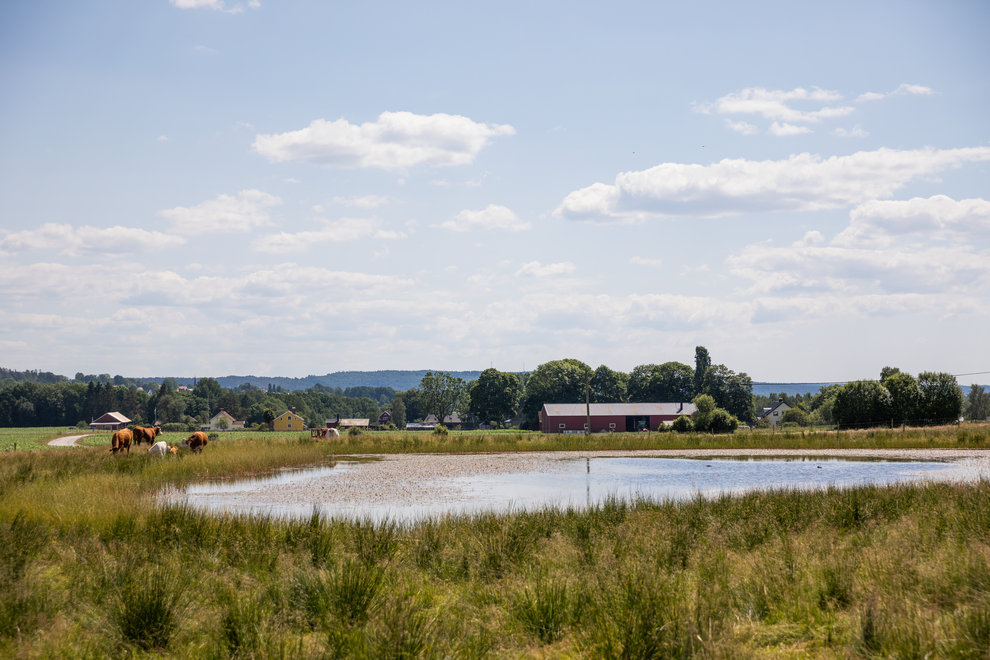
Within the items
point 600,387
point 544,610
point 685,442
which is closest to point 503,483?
point 544,610

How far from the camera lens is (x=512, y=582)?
8711 mm

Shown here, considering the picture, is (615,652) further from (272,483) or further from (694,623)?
(272,483)

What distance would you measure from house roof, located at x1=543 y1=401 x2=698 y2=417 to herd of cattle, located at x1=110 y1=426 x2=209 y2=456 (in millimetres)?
67882

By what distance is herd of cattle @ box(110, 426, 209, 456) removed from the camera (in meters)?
A: 29.3

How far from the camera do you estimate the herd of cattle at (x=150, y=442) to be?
29275 mm

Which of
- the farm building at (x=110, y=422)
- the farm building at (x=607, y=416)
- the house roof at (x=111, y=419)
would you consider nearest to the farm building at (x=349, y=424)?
the farm building at (x=110, y=422)

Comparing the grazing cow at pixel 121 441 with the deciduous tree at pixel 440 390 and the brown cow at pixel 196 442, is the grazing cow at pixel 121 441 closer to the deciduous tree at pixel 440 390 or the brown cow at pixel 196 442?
the brown cow at pixel 196 442

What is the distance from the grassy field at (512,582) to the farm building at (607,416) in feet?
274

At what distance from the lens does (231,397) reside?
178 m

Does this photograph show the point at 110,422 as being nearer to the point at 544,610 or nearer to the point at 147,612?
the point at 147,612

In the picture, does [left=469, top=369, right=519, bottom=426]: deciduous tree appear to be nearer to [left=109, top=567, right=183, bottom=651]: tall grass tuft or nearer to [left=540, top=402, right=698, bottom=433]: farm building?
[left=540, top=402, right=698, bottom=433]: farm building

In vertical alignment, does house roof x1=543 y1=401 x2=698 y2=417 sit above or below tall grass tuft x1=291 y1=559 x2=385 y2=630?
below

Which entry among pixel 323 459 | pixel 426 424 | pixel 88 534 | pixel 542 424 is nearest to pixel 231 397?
pixel 426 424

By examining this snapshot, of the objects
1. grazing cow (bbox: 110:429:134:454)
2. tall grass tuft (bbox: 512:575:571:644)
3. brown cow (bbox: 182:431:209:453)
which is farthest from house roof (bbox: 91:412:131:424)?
tall grass tuft (bbox: 512:575:571:644)
